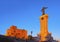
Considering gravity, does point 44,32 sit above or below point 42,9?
below

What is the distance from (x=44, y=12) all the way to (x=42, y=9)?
178cm

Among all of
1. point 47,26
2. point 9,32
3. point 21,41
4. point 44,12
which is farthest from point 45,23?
point 9,32

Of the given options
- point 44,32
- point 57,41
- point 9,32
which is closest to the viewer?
point 44,32

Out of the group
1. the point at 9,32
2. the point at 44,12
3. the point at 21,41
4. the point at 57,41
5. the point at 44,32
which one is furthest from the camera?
the point at 57,41

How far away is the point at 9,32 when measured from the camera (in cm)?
8362

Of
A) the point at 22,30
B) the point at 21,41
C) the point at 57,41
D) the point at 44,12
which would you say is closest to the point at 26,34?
the point at 22,30

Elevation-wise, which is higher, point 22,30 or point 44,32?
point 22,30

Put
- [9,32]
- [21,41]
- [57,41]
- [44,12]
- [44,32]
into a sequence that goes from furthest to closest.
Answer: [57,41] < [9,32] < [21,41] < [44,12] < [44,32]

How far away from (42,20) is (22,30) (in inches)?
1570

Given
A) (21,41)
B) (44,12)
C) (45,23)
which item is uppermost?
(44,12)

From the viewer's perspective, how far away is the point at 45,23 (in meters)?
48.5

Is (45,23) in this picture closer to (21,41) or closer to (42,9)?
(42,9)

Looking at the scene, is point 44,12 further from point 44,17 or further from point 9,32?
point 9,32

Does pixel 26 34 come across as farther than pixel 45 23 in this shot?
Yes
